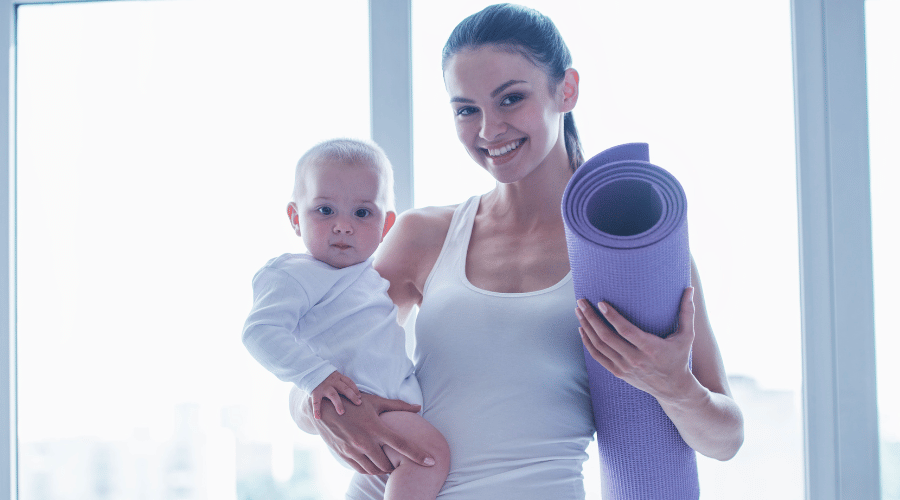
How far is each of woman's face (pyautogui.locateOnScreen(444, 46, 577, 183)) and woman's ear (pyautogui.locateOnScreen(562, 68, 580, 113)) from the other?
23mm

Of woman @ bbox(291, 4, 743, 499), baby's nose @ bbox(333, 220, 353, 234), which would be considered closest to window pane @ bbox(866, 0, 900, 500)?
woman @ bbox(291, 4, 743, 499)

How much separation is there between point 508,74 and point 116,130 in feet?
4.50

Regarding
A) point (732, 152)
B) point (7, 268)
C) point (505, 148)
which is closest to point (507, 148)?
point (505, 148)

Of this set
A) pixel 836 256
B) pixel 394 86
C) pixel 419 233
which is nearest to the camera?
pixel 419 233

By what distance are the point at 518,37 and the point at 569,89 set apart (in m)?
0.16

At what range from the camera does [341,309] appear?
1078 millimetres

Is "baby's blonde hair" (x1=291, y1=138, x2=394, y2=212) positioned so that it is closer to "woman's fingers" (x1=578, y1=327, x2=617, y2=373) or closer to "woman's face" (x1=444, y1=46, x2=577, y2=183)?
"woman's face" (x1=444, y1=46, x2=577, y2=183)

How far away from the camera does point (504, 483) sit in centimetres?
100

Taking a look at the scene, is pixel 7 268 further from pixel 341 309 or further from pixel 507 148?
pixel 507 148

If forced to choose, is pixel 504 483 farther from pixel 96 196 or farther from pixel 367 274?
pixel 96 196

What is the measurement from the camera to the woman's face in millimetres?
1093

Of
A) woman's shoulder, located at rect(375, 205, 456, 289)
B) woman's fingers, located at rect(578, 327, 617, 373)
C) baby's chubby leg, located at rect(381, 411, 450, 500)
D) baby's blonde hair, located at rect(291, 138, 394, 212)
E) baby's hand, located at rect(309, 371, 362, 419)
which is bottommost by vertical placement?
baby's chubby leg, located at rect(381, 411, 450, 500)

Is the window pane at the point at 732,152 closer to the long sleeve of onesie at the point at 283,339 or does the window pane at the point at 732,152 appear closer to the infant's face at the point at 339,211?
the infant's face at the point at 339,211

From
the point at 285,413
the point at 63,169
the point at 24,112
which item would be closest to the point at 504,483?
the point at 285,413
